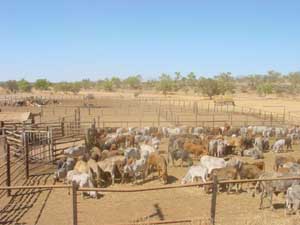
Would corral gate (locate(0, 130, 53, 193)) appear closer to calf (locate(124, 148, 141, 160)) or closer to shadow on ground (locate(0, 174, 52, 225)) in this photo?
shadow on ground (locate(0, 174, 52, 225))

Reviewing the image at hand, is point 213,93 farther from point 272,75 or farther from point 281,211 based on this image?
point 272,75

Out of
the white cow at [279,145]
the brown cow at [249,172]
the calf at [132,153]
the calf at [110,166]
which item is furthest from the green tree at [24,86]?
the brown cow at [249,172]

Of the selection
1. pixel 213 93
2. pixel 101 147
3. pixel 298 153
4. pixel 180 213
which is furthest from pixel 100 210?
pixel 213 93

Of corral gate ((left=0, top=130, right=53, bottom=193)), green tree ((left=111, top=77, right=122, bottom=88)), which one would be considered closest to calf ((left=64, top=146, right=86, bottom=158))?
corral gate ((left=0, top=130, right=53, bottom=193))

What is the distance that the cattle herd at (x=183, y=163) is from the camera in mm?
12266

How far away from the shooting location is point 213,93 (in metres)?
71.2

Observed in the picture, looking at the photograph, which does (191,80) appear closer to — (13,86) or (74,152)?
(13,86)

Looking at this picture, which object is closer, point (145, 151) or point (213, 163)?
point (213, 163)

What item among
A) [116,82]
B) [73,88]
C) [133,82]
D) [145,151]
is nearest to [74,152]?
[145,151]

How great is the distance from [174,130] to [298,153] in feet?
25.8

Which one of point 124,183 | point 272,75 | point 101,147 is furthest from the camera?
point 272,75

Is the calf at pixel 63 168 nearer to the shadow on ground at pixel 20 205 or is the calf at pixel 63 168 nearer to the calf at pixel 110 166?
the shadow on ground at pixel 20 205

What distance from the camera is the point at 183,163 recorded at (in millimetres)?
17438

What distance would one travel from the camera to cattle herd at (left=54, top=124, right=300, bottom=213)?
1227cm
